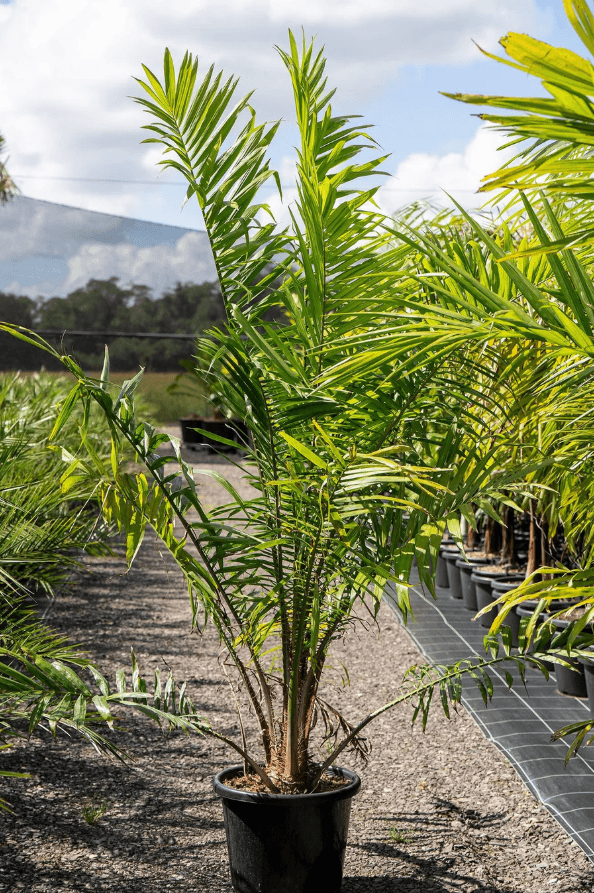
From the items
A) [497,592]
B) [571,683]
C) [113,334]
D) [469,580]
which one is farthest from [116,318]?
[571,683]

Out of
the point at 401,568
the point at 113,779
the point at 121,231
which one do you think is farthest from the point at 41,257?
the point at 401,568

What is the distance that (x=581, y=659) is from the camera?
106 inches

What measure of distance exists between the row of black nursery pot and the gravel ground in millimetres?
431

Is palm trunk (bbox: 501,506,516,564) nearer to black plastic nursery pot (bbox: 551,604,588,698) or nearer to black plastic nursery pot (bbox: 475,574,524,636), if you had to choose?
black plastic nursery pot (bbox: 475,574,524,636)

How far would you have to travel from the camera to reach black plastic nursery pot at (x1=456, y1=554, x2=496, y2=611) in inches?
172

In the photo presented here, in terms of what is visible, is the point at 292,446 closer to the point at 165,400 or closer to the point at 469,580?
the point at 469,580

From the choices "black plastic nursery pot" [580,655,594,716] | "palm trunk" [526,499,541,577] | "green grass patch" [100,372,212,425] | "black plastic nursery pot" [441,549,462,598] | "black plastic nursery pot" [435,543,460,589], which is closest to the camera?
"black plastic nursery pot" [580,655,594,716]

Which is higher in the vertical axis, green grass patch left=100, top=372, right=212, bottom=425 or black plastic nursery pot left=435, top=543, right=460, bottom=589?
green grass patch left=100, top=372, right=212, bottom=425

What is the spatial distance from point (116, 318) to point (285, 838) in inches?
483

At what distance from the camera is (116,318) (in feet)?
43.4

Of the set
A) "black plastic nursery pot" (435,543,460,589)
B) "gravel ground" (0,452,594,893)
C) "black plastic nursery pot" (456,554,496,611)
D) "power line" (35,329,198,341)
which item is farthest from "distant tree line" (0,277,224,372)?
"gravel ground" (0,452,594,893)

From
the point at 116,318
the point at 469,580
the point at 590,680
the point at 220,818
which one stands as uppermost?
the point at 116,318

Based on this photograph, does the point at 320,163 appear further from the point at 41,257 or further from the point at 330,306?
the point at 41,257

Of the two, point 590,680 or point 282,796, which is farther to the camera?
point 590,680
